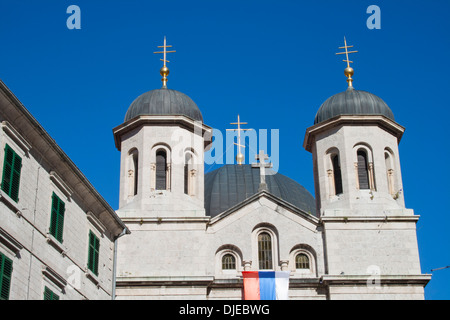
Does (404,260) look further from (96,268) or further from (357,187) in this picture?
(96,268)

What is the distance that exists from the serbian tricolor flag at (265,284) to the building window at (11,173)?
45.7 feet

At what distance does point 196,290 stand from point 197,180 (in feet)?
18.3

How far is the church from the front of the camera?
115 ft

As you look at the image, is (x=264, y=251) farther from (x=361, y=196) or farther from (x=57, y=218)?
(x=57, y=218)

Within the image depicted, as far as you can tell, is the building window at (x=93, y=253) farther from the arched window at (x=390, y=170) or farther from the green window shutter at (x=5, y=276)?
the arched window at (x=390, y=170)

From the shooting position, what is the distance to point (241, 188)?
157 feet

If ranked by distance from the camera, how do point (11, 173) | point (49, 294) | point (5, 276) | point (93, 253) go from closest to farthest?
point (5, 276) → point (11, 173) → point (49, 294) → point (93, 253)

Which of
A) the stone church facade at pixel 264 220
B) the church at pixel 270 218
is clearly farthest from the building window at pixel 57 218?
the church at pixel 270 218

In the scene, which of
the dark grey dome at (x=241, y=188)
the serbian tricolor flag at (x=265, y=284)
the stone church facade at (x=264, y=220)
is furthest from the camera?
the dark grey dome at (x=241, y=188)

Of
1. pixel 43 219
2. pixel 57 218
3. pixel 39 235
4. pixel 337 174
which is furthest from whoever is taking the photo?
pixel 337 174

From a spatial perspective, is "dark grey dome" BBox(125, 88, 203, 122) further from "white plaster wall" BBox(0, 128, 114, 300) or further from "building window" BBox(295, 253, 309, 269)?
"white plaster wall" BBox(0, 128, 114, 300)

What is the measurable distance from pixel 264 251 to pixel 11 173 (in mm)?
16529

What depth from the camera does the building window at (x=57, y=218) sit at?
2451 centimetres

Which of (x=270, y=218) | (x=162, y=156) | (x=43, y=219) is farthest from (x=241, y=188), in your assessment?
(x=43, y=219)
